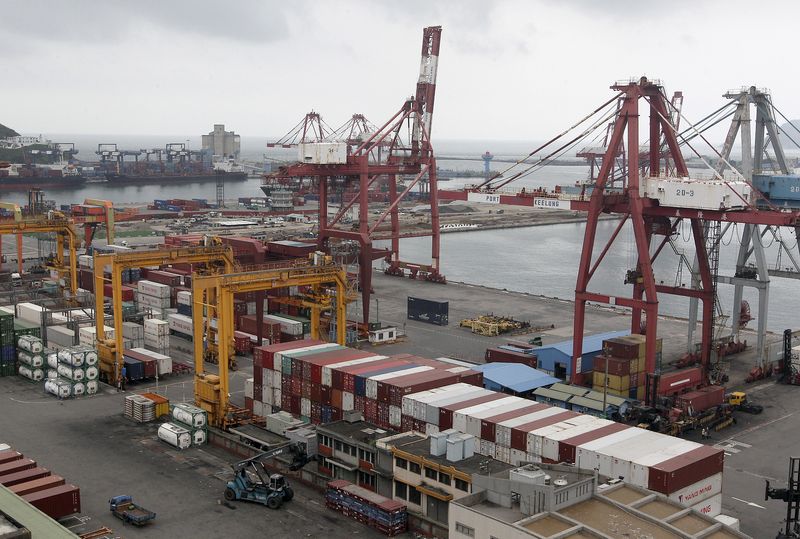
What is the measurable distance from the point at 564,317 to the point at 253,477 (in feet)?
113

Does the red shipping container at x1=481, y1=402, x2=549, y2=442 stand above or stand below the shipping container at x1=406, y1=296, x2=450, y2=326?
above

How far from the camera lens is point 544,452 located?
25812mm

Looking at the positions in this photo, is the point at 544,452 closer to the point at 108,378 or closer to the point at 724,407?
the point at 724,407

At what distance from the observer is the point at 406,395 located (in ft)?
97.4

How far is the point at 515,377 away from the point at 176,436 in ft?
47.6

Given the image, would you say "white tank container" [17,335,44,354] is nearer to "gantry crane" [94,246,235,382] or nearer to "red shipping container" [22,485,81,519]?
"gantry crane" [94,246,235,382]

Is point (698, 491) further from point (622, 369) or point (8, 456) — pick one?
point (8, 456)

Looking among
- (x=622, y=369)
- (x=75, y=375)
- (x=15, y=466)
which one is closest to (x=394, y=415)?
(x=15, y=466)

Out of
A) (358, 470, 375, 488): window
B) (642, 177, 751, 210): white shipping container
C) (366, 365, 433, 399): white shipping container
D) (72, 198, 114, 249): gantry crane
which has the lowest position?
(358, 470, 375, 488): window

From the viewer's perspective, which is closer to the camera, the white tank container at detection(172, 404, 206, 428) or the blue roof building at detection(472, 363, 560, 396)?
the white tank container at detection(172, 404, 206, 428)

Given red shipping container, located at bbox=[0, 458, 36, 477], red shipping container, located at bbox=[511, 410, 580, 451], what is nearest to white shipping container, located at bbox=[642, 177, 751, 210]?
red shipping container, located at bbox=[511, 410, 580, 451]

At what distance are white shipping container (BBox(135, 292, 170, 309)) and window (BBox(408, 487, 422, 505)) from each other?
110 feet

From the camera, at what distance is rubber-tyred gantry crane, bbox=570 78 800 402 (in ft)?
126

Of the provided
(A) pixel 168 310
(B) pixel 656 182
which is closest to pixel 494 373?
(B) pixel 656 182
